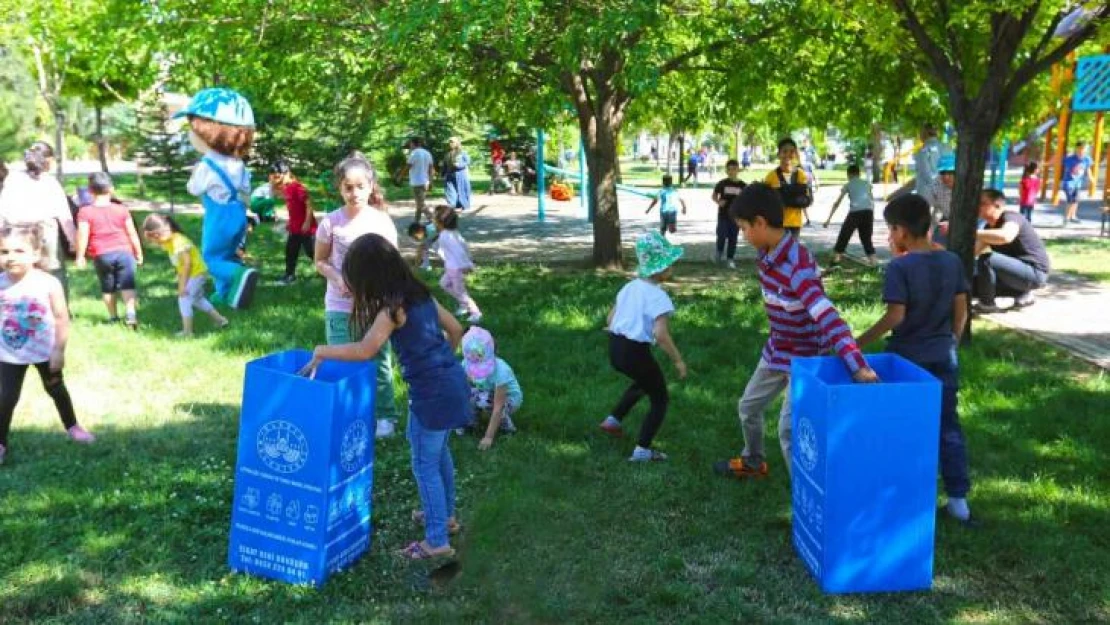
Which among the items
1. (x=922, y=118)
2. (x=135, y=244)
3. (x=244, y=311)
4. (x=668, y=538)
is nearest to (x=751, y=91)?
(x=922, y=118)

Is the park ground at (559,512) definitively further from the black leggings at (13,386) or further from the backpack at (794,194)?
the backpack at (794,194)

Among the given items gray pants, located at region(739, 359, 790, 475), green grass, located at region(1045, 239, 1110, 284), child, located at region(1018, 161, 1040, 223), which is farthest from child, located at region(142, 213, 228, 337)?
child, located at region(1018, 161, 1040, 223)

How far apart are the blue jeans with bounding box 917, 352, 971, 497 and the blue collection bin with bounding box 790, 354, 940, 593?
25.4 inches

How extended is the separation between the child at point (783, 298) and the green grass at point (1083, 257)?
916cm

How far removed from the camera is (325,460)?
3.78 metres

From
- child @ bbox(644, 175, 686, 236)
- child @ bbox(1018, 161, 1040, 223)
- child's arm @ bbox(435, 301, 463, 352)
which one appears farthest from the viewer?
child @ bbox(1018, 161, 1040, 223)

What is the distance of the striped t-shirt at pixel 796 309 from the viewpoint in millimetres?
4184

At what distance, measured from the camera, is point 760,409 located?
16.4ft

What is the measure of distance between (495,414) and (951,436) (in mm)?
2642

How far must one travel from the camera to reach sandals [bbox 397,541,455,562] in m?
4.25

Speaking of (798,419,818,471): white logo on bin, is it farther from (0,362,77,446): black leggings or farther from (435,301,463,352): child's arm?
(0,362,77,446): black leggings

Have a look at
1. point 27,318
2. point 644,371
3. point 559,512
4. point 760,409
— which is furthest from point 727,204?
point 27,318

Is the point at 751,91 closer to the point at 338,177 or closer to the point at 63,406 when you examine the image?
the point at 338,177

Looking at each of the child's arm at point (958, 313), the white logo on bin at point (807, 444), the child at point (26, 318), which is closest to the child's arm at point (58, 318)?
the child at point (26, 318)
